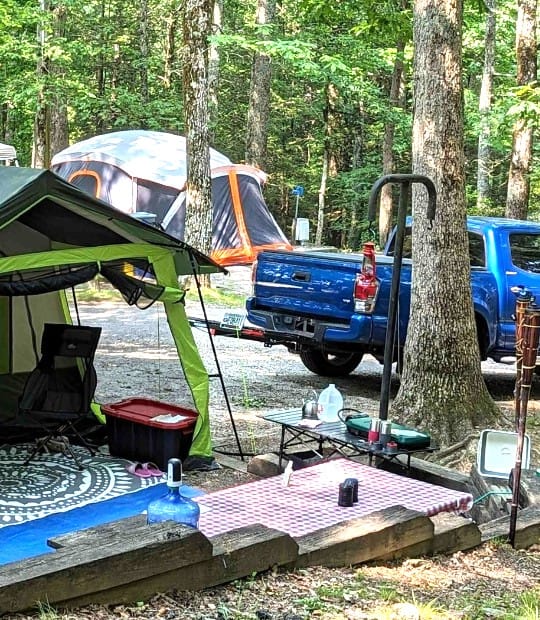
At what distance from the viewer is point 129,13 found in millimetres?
27625

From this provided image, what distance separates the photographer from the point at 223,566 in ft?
10.2

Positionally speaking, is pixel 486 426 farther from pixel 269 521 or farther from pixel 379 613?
pixel 379 613

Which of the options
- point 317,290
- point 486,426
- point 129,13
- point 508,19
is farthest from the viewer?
point 129,13

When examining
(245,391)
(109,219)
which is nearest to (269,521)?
(109,219)

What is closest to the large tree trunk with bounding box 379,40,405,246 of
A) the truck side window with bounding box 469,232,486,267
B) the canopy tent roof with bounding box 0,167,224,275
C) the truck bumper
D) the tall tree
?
the tall tree

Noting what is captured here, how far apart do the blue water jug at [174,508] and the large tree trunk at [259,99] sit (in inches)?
585

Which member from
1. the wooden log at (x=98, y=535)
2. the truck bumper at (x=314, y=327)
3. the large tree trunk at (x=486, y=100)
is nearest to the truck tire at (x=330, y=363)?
the truck bumper at (x=314, y=327)

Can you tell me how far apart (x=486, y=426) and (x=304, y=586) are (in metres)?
3.00

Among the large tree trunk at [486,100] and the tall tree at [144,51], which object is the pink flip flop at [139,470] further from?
the tall tree at [144,51]

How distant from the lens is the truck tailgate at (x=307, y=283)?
7.27 metres

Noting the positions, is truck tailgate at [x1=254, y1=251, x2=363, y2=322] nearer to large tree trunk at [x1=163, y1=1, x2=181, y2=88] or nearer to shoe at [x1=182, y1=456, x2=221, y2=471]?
shoe at [x1=182, y1=456, x2=221, y2=471]

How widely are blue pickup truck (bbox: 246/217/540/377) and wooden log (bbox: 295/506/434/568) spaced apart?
334 cm

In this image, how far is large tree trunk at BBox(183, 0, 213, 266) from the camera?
1159cm

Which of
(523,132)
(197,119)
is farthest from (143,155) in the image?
(523,132)
